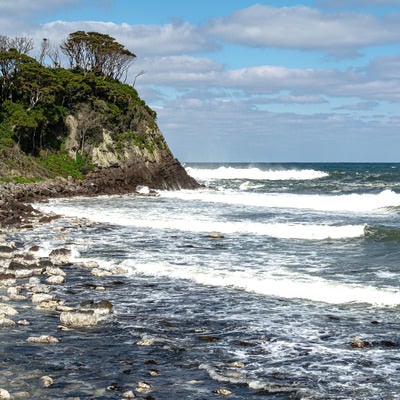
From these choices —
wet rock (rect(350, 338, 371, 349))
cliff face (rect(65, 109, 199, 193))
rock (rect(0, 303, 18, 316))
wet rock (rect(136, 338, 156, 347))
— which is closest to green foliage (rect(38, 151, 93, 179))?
cliff face (rect(65, 109, 199, 193))

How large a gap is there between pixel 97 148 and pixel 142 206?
50.5ft

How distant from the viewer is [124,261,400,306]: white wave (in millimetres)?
14633

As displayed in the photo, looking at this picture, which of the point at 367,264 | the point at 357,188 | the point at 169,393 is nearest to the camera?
the point at 169,393

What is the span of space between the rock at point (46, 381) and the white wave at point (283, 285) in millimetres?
7716

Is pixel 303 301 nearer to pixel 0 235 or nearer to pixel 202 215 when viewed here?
pixel 0 235

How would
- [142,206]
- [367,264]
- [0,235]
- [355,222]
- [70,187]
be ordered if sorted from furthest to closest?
1. [70,187]
2. [142,206]
3. [355,222]
4. [0,235]
5. [367,264]

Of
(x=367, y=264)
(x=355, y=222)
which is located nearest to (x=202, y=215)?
(x=355, y=222)

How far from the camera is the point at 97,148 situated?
51.1m

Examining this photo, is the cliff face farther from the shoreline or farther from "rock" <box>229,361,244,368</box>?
"rock" <box>229,361,244,368</box>

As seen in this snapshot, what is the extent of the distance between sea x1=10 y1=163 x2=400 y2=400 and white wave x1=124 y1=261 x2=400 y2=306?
0.12 ft

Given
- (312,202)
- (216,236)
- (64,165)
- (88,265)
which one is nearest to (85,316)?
(88,265)

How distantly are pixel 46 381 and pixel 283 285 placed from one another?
8.79 m

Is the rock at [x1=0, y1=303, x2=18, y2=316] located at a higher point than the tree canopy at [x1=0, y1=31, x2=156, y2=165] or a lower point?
lower

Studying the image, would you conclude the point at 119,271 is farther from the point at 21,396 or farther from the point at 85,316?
the point at 21,396
